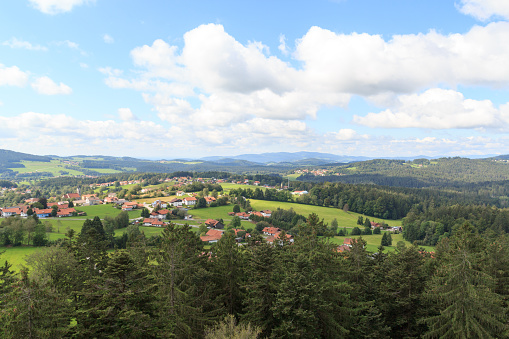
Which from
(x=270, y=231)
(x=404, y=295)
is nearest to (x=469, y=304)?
(x=404, y=295)

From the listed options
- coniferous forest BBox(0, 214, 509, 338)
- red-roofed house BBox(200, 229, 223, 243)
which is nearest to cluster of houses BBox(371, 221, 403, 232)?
red-roofed house BBox(200, 229, 223, 243)

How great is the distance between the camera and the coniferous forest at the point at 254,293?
40.4ft

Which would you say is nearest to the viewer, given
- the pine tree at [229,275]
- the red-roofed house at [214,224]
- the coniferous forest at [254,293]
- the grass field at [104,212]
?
the coniferous forest at [254,293]

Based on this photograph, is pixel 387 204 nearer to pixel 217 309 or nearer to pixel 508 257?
pixel 508 257

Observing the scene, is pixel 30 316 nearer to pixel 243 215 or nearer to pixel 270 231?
pixel 270 231

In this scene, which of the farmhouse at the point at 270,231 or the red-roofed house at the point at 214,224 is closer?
the farmhouse at the point at 270,231

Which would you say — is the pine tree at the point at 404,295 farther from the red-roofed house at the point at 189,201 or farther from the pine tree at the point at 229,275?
the red-roofed house at the point at 189,201

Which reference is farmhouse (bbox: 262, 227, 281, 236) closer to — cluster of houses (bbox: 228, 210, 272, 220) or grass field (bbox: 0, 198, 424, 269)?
grass field (bbox: 0, 198, 424, 269)

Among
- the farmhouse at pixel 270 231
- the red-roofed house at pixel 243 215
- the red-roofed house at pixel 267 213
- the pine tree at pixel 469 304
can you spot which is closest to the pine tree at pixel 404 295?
the pine tree at pixel 469 304

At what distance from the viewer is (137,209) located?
3684 inches

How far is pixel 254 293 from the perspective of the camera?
17.8 meters

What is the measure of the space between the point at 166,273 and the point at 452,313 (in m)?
17.9

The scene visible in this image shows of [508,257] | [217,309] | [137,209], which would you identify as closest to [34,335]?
[217,309]

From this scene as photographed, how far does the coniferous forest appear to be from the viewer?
1233 cm
